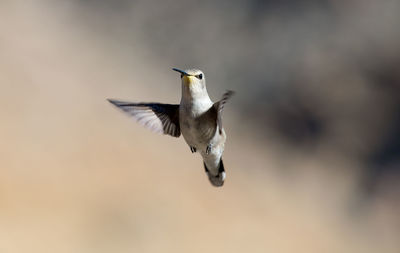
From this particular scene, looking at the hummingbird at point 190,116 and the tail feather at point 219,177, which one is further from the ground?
the hummingbird at point 190,116

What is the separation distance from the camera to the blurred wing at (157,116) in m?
0.96

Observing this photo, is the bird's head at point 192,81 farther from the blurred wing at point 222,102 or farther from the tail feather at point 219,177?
the tail feather at point 219,177

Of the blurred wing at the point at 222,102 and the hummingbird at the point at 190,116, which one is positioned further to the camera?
the hummingbird at the point at 190,116

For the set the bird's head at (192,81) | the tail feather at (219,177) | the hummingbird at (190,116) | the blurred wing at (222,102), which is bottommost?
the tail feather at (219,177)

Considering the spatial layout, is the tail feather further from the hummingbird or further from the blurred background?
the blurred background

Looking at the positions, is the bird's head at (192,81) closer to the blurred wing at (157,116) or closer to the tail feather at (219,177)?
the blurred wing at (157,116)

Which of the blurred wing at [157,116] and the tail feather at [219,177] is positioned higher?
the blurred wing at [157,116]

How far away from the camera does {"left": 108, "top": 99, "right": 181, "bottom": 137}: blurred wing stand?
96 centimetres

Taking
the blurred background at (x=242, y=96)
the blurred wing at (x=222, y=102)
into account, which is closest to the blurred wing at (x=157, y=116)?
the blurred wing at (x=222, y=102)

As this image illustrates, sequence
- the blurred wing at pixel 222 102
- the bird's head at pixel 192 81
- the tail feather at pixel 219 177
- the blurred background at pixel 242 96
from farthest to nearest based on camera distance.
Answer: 1. the blurred background at pixel 242 96
2. the tail feather at pixel 219 177
3. the bird's head at pixel 192 81
4. the blurred wing at pixel 222 102

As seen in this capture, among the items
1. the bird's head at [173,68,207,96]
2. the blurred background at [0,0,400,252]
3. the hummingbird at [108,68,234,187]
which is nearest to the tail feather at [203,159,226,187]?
the hummingbird at [108,68,234,187]

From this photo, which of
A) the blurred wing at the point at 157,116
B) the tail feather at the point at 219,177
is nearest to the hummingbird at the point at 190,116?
the blurred wing at the point at 157,116

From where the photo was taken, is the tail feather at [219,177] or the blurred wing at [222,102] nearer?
the blurred wing at [222,102]

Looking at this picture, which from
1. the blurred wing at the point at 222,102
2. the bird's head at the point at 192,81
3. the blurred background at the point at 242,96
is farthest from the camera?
the blurred background at the point at 242,96
